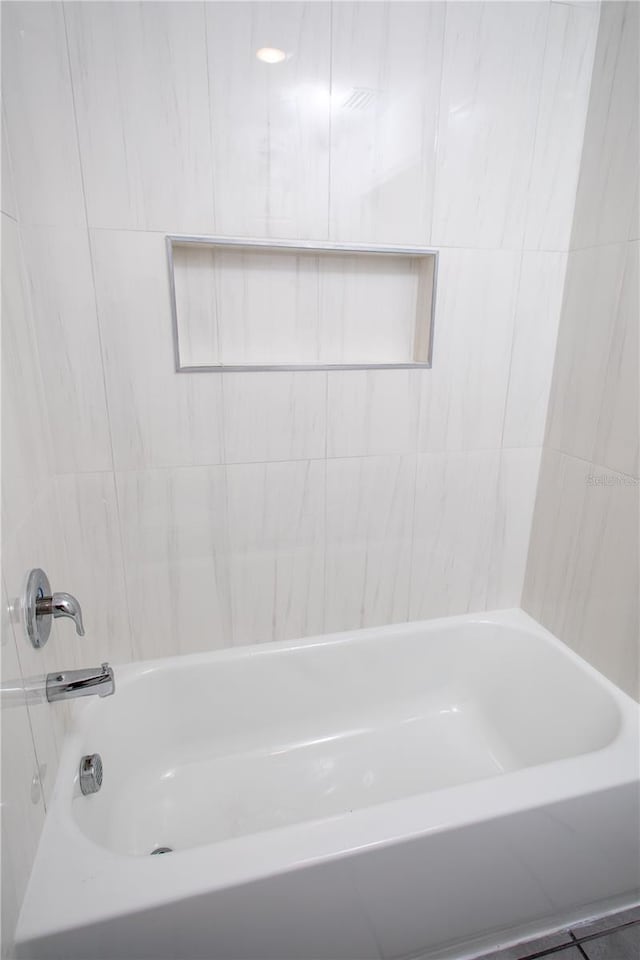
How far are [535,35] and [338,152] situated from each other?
626mm

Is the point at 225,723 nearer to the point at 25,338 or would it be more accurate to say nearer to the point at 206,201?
the point at 25,338

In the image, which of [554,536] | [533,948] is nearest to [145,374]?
[554,536]

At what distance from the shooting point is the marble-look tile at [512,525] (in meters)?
1.70

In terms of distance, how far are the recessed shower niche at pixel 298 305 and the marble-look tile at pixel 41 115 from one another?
0.89ft

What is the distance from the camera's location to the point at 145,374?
1329 mm

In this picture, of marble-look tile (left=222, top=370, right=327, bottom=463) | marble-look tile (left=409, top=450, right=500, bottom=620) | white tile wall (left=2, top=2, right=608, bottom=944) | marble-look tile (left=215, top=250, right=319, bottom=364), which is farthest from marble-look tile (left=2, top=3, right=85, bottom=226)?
marble-look tile (left=409, top=450, right=500, bottom=620)

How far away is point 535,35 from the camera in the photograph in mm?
1336

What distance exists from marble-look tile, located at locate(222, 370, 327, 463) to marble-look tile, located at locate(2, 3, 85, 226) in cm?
56

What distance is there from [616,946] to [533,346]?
1.61 m

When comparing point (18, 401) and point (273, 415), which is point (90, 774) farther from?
Answer: point (273, 415)

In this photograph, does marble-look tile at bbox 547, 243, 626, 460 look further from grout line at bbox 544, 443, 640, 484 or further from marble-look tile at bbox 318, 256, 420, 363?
marble-look tile at bbox 318, 256, 420, 363

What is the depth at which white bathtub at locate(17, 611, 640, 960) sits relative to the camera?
36.9 inches

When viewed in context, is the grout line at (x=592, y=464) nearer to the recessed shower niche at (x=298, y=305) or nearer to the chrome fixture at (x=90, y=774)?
the recessed shower niche at (x=298, y=305)

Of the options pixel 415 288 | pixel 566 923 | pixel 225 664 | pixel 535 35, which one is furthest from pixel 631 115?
pixel 566 923
